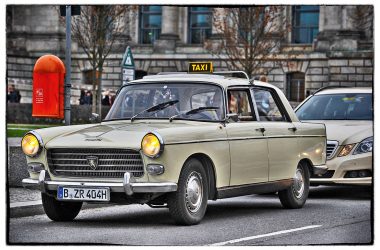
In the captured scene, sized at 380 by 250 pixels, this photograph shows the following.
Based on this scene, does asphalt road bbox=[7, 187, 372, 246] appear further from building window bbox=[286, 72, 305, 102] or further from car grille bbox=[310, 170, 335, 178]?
building window bbox=[286, 72, 305, 102]

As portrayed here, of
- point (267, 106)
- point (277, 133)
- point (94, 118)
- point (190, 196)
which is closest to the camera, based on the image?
point (190, 196)

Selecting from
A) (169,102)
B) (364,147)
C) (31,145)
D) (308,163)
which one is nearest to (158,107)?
(169,102)

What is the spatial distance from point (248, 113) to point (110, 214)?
6.71 ft

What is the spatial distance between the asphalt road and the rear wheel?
0.10 m

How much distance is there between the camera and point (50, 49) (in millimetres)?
57344

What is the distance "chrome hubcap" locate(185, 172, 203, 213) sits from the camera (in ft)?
37.1

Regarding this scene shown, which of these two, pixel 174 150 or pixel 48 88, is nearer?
pixel 174 150

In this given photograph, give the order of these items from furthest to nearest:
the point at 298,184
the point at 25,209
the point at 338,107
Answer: the point at 338,107
the point at 298,184
the point at 25,209

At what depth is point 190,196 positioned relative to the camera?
11328 millimetres

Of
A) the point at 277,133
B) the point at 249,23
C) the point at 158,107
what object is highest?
the point at 249,23

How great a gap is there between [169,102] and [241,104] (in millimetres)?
1150

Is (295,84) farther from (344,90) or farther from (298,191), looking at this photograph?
(298,191)

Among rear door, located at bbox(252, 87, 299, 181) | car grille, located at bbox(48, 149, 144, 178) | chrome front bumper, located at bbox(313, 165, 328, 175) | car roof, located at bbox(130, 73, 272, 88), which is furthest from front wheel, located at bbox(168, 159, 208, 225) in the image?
chrome front bumper, located at bbox(313, 165, 328, 175)
